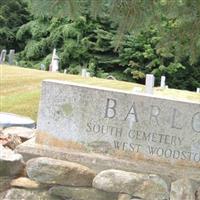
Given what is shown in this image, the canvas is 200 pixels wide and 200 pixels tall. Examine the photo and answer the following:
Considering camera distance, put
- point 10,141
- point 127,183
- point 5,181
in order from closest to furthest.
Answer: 1. point 127,183
2. point 5,181
3. point 10,141

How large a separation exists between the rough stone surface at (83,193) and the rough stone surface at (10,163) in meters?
0.39

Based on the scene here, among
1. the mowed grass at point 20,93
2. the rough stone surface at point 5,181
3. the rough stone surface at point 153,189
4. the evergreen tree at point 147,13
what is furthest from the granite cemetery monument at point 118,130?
the mowed grass at point 20,93

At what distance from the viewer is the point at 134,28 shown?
4.77m

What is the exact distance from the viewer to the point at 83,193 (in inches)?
182

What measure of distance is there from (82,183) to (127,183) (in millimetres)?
381

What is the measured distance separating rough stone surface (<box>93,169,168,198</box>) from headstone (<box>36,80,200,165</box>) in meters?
0.30

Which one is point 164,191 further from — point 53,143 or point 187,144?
point 53,143

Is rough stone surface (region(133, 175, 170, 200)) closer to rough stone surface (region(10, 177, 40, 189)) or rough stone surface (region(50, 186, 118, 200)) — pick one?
rough stone surface (region(50, 186, 118, 200))

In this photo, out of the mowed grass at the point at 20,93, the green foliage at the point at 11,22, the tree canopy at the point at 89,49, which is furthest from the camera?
the green foliage at the point at 11,22

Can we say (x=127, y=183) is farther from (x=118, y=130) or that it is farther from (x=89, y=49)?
(x=89, y=49)

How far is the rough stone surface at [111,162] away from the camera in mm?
4691

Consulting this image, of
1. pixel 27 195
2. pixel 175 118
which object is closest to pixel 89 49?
pixel 175 118

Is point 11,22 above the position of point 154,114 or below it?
above

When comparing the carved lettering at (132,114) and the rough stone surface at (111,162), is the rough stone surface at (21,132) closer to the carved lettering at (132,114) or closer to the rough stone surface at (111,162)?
the rough stone surface at (111,162)
